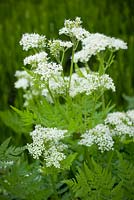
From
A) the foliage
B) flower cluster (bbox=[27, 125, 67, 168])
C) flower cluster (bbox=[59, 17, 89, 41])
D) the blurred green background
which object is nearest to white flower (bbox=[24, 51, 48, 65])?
the foliage

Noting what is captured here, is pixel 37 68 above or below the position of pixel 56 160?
above

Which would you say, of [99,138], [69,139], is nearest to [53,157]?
[99,138]

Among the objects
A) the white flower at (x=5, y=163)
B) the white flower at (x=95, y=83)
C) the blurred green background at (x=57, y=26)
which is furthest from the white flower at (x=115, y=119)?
the blurred green background at (x=57, y=26)

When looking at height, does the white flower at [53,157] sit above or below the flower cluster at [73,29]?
below

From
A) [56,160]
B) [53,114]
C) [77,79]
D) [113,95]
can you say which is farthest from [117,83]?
[56,160]

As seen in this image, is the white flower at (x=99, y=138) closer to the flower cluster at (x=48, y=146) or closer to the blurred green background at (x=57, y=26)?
the flower cluster at (x=48, y=146)

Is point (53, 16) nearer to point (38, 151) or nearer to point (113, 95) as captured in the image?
point (113, 95)

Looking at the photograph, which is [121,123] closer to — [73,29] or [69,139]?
[69,139]
